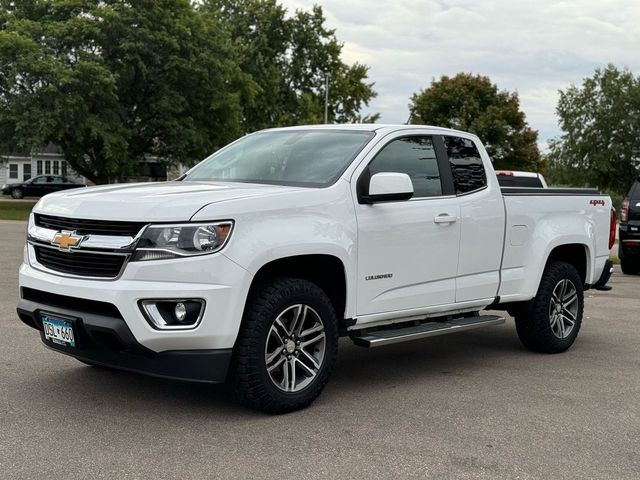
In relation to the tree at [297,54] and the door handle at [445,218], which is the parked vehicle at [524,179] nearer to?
the door handle at [445,218]

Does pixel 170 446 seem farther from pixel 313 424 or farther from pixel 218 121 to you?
pixel 218 121

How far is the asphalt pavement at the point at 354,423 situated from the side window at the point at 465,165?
149 centimetres

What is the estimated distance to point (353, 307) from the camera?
5207 millimetres

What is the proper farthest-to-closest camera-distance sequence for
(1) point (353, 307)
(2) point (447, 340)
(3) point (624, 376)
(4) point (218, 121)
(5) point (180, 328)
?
(4) point (218, 121) → (2) point (447, 340) → (3) point (624, 376) → (1) point (353, 307) → (5) point (180, 328)

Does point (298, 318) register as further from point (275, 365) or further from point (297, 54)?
point (297, 54)

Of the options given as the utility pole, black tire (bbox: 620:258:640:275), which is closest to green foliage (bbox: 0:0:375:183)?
the utility pole

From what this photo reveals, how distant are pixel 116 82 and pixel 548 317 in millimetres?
31035

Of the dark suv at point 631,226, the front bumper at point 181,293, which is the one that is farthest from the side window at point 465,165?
the dark suv at point 631,226

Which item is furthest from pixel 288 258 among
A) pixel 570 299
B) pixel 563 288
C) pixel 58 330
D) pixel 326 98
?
pixel 326 98

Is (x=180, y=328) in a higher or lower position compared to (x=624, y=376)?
higher

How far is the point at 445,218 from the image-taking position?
18.9 ft

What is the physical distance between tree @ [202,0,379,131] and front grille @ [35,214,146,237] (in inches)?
1860

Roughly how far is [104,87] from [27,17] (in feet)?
23.0

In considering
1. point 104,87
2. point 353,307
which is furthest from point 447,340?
point 104,87
